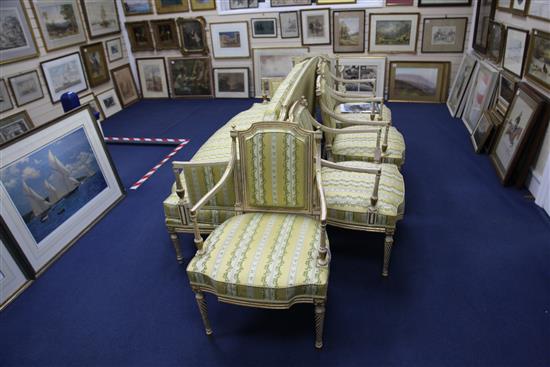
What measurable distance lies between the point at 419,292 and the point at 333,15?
529 cm

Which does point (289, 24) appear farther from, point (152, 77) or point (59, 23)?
point (59, 23)

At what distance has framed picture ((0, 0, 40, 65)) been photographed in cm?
488

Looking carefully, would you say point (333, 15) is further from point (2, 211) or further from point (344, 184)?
point (2, 211)

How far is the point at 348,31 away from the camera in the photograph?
6.54 m

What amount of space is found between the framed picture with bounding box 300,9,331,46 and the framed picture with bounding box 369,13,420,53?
751 mm

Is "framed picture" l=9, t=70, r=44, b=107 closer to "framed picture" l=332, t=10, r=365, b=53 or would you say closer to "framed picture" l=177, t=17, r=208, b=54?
"framed picture" l=177, t=17, r=208, b=54

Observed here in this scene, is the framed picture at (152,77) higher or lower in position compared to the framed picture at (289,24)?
lower

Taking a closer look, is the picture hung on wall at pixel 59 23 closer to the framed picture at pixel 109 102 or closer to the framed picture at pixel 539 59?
the framed picture at pixel 109 102

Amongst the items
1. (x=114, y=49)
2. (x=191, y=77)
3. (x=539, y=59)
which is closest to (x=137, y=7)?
(x=114, y=49)

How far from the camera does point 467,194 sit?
382 cm

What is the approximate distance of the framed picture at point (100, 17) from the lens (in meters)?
6.46

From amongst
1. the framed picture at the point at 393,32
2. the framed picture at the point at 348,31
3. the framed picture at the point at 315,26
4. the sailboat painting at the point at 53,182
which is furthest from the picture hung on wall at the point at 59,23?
the framed picture at the point at 393,32

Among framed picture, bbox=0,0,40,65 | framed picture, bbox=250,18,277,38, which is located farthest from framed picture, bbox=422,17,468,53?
framed picture, bbox=0,0,40,65

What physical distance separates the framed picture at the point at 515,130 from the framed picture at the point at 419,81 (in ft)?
7.99
